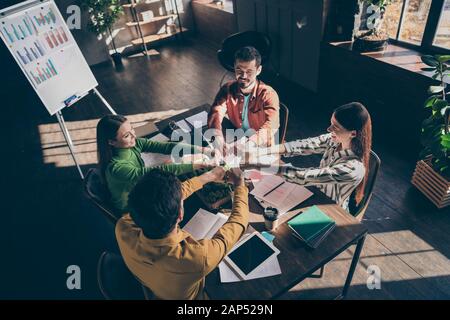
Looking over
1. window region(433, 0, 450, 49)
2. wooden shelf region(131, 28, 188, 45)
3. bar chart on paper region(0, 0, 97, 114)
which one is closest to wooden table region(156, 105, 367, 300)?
bar chart on paper region(0, 0, 97, 114)

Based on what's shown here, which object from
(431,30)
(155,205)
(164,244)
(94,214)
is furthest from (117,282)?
(431,30)

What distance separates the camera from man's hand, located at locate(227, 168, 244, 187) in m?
1.83

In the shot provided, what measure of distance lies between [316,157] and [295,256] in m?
2.01

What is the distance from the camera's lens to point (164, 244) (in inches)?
54.1

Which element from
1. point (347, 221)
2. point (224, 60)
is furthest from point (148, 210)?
point (224, 60)

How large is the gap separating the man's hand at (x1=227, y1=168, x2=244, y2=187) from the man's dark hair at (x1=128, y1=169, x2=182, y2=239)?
0.52 meters

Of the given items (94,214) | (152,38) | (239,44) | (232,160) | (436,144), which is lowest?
(94,214)

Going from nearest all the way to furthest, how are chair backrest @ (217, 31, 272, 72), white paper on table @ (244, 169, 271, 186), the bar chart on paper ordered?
white paper on table @ (244, 169, 271, 186) → the bar chart on paper → chair backrest @ (217, 31, 272, 72)

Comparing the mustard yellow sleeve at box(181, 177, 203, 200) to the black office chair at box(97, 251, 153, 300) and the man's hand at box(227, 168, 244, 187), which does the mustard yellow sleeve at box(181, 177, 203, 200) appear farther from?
the black office chair at box(97, 251, 153, 300)

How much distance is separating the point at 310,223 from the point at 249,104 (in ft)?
4.11

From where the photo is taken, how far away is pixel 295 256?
5.32ft

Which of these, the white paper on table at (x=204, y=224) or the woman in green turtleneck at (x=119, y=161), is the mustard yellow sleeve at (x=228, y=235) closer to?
the white paper on table at (x=204, y=224)

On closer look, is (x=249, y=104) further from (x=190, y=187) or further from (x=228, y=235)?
(x=228, y=235)

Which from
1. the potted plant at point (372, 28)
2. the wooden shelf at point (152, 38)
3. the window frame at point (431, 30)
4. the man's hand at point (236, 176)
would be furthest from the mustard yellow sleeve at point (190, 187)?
the wooden shelf at point (152, 38)
